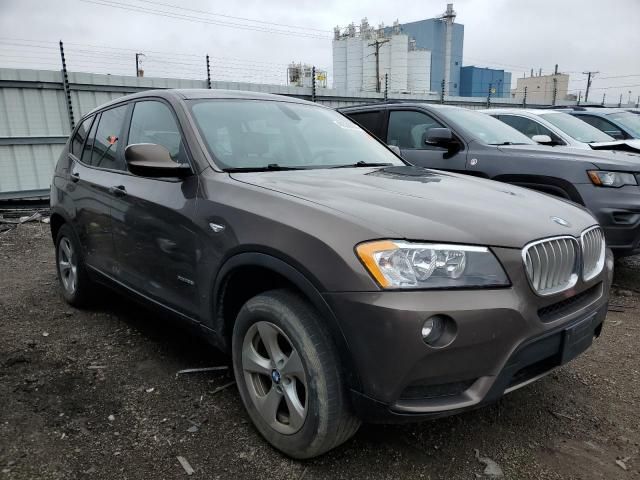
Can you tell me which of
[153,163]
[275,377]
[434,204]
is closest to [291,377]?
[275,377]

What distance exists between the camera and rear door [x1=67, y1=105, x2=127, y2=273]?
3.37m

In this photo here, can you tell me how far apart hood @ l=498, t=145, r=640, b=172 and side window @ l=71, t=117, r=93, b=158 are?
12.4 feet

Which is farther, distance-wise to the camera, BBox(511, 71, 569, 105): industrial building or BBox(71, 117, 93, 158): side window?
BBox(511, 71, 569, 105): industrial building

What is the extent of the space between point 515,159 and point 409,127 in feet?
4.29

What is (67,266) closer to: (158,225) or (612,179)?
(158,225)

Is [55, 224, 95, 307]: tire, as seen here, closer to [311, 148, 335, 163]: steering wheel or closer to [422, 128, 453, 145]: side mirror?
[311, 148, 335, 163]: steering wheel

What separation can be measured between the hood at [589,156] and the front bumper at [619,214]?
195 millimetres

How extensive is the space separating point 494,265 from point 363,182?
35.3 inches

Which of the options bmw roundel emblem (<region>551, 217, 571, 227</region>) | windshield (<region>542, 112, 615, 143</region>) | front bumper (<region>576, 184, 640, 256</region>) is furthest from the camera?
windshield (<region>542, 112, 615, 143</region>)

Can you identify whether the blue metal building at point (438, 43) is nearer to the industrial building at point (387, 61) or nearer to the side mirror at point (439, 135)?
the industrial building at point (387, 61)

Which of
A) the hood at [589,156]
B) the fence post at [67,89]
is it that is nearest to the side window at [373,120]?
the hood at [589,156]

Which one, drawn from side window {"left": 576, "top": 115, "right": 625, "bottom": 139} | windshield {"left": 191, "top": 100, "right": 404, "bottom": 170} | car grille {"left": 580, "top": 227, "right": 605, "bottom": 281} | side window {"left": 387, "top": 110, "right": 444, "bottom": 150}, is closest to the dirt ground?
car grille {"left": 580, "top": 227, "right": 605, "bottom": 281}

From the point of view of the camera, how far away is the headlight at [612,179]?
4289 mm

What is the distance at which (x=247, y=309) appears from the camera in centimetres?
222
